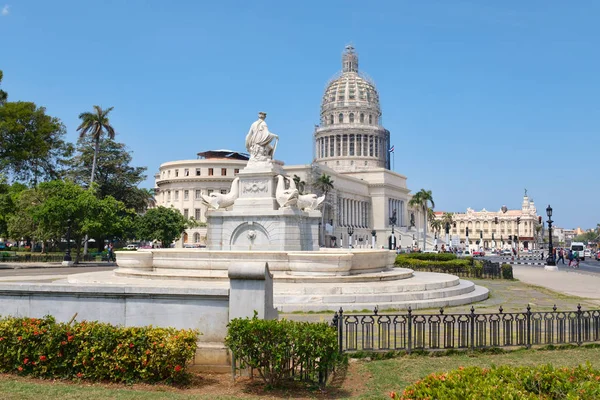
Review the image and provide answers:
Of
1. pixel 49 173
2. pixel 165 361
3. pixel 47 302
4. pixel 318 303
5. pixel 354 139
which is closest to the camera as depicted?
pixel 165 361

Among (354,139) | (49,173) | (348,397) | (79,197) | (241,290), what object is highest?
(354,139)

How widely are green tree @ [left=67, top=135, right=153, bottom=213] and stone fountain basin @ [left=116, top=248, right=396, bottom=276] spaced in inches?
1967

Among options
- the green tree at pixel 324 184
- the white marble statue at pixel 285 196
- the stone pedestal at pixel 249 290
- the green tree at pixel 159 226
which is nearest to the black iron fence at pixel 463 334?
the stone pedestal at pixel 249 290

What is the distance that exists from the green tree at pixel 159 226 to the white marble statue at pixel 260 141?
3949 cm

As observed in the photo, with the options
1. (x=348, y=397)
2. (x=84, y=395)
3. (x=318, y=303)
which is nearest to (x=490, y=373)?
(x=348, y=397)

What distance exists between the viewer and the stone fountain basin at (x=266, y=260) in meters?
17.2

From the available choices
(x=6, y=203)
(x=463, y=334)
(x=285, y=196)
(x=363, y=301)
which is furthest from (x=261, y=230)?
(x=6, y=203)

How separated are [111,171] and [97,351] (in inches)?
2531

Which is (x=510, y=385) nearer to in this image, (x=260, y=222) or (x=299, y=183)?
(x=260, y=222)

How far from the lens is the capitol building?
314 ft

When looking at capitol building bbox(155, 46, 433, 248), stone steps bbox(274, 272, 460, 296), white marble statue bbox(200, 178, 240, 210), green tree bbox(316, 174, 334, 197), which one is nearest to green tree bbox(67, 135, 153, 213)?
capitol building bbox(155, 46, 433, 248)

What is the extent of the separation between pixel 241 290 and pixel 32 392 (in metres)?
3.19

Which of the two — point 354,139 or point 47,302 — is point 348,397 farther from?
point 354,139

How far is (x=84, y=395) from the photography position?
7.25 m
